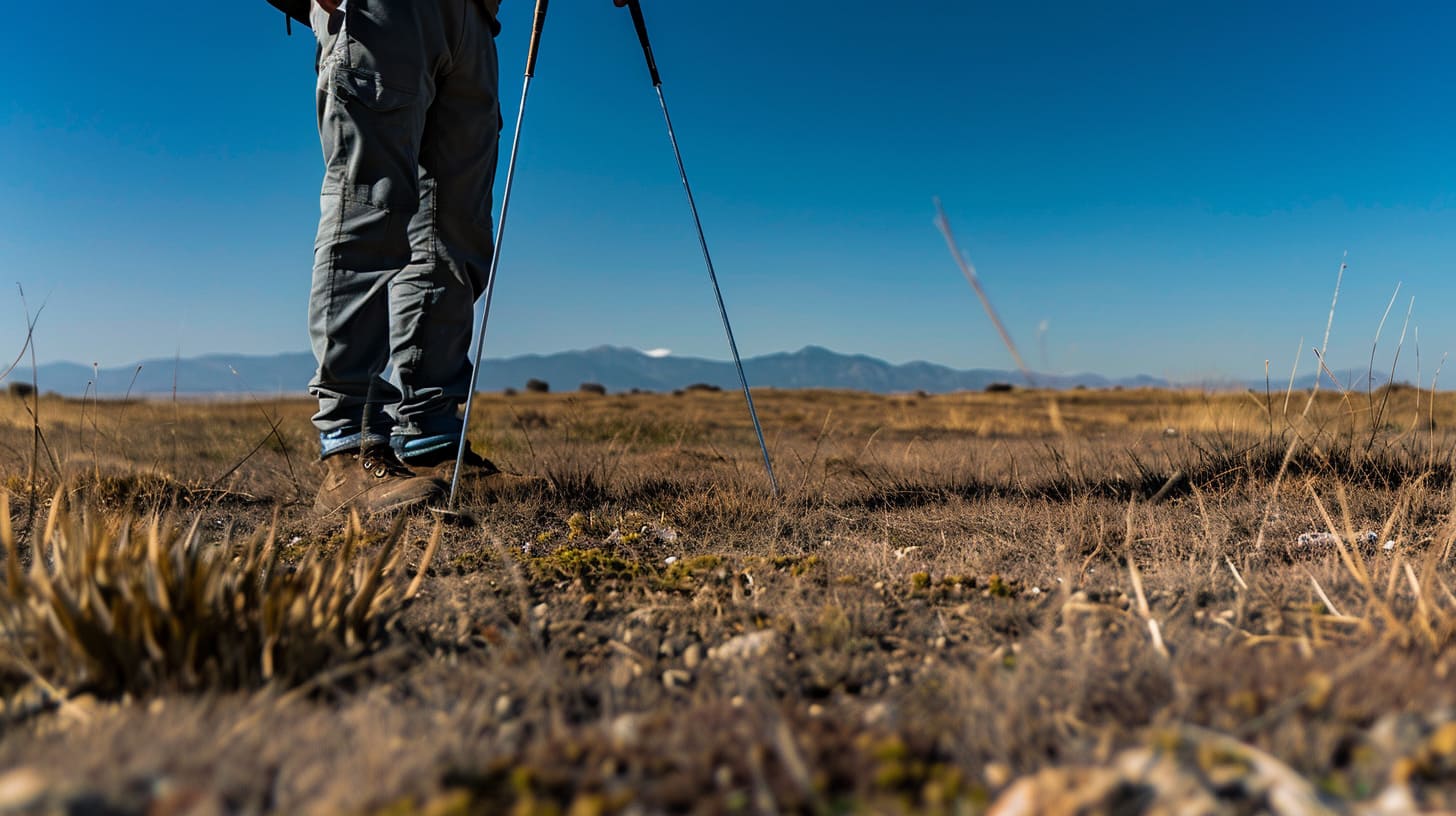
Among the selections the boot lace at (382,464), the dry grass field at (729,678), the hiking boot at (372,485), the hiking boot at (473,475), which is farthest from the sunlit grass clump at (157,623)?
the hiking boot at (473,475)

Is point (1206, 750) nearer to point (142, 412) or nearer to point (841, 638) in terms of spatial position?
point (841, 638)

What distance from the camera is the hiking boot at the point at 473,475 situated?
3553mm

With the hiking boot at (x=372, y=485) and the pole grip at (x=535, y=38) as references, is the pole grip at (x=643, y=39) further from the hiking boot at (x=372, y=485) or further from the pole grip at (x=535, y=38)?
the hiking boot at (x=372, y=485)

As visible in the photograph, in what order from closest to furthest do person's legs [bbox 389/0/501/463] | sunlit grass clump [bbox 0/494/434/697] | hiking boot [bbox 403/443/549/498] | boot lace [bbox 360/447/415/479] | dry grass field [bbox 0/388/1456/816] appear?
dry grass field [bbox 0/388/1456/816], sunlit grass clump [bbox 0/494/434/697], boot lace [bbox 360/447/415/479], hiking boot [bbox 403/443/549/498], person's legs [bbox 389/0/501/463]

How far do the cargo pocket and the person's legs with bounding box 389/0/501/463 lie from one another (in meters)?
0.39

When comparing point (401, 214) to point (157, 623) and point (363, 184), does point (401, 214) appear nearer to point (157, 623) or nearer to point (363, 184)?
point (363, 184)

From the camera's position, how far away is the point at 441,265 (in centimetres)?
373

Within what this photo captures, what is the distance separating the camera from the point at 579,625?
192 cm

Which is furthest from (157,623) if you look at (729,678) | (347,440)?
(347,440)

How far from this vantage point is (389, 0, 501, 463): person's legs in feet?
12.1

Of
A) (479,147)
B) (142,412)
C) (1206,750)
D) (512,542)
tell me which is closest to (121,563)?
(512,542)

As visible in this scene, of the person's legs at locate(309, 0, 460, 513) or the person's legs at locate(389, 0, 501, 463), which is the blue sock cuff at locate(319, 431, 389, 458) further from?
the person's legs at locate(389, 0, 501, 463)

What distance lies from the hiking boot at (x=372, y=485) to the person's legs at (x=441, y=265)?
0.33 meters

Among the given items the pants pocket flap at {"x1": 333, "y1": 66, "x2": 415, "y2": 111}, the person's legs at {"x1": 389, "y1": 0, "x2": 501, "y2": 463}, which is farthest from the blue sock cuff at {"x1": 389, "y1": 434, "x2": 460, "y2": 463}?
the pants pocket flap at {"x1": 333, "y1": 66, "x2": 415, "y2": 111}
